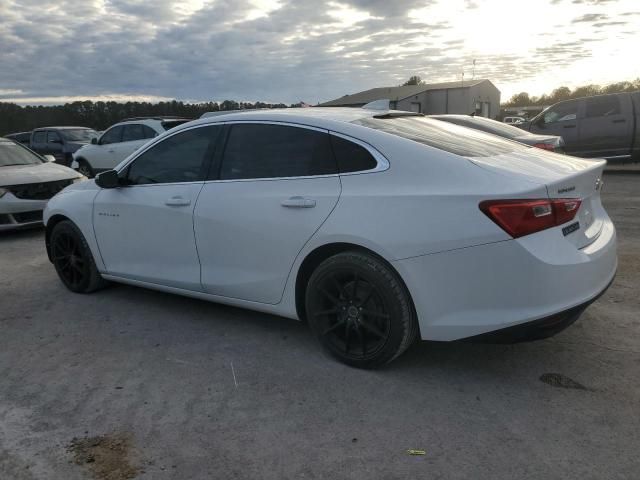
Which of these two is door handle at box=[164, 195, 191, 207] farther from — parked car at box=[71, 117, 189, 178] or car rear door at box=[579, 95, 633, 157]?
car rear door at box=[579, 95, 633, 157]

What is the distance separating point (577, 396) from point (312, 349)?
170 centimetres

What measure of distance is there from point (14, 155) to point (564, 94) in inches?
3579

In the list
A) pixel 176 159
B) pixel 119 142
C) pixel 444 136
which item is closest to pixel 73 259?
pixel 176 159

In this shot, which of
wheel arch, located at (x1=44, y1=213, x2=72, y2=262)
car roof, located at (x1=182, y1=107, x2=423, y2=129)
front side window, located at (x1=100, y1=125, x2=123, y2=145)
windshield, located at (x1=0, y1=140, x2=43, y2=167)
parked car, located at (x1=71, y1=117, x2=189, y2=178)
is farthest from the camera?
front side window, located at (x1=100, y1=125, x2=123, y2=145)

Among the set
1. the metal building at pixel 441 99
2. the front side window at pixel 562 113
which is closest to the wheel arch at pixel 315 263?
the front side window at pixel 562 113

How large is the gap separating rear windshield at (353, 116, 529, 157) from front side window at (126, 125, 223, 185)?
127cm

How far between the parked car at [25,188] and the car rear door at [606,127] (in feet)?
39.2

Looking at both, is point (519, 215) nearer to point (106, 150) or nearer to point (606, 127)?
point (606, 127)

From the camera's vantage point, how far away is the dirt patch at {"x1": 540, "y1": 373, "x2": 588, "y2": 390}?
324cm

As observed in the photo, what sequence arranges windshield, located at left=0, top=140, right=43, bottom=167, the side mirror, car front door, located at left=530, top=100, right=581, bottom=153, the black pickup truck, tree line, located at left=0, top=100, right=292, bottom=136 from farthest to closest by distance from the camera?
tree line, located at left=0, top=100, right=292, bottom=136, car front door, located at left=530, top=100, right=581, bottom=153, the black pickup truck, windshield, located at left=0, top=140, right=43, bottom=167, the side mirror

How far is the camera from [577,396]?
312cm

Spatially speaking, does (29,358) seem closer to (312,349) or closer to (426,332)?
(312,349)

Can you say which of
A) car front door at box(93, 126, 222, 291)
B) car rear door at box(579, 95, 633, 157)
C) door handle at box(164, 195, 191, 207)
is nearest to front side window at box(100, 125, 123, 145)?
car front door at box(93, 126, 222, 291)

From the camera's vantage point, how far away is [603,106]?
13984mm
